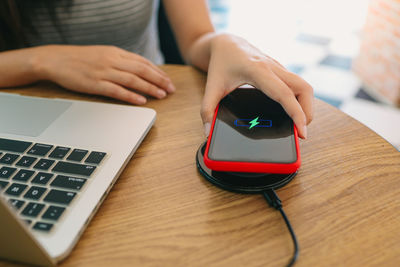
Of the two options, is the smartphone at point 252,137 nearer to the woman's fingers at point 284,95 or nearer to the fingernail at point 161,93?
the woman's fingers at point 284,95

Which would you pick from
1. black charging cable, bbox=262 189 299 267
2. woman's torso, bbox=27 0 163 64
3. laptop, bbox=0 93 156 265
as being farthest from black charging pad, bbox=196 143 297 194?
woman's torso, bbox=27 0 163 64

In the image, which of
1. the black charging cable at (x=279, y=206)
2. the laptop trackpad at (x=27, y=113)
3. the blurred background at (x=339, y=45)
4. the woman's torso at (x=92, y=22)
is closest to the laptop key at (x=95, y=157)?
the laptop trackpad at (x=27, y=113)

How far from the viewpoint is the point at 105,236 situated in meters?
0.33

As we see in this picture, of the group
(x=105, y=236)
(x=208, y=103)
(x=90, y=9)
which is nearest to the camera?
(x=105, y=236)

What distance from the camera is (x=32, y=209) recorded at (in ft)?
1.06

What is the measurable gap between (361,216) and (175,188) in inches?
8.3

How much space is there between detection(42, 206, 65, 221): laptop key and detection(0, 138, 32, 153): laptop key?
0.39ft

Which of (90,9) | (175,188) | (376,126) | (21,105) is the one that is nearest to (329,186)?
(175,188)

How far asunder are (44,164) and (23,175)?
26 millimetres

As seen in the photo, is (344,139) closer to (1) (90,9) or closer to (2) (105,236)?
(2) (105,236)

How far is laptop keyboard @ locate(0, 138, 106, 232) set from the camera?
323mm

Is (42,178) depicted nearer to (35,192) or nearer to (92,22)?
(35,192)

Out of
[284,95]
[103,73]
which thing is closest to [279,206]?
[284,95]

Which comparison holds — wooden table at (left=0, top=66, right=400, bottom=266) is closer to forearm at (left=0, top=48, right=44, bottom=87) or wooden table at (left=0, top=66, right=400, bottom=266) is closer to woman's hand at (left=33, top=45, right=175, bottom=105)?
woman's hand at (left=33, top=45, right=175, bottom=105)
